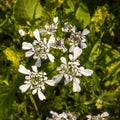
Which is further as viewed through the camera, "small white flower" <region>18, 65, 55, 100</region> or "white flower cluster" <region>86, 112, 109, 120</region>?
"white flower cluster" <region>86, 112, 109, 120</region>

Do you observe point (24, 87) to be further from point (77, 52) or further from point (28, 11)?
point (28, 11)

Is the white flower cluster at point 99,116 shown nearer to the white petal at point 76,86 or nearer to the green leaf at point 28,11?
the white petal at point 76,86

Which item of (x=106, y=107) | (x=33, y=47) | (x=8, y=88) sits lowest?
(x=106, y=107)

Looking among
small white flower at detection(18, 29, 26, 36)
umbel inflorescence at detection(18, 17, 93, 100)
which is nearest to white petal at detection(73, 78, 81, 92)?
umbel inflorescence at detection(18, 17, 93, 100)

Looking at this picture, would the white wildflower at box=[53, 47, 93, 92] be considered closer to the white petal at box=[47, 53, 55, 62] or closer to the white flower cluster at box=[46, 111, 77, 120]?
the white petal at box=[47, 53, 55, 62]

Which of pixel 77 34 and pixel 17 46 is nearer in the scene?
pixel 77 34

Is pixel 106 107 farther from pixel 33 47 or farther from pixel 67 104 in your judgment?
pixel 33 47

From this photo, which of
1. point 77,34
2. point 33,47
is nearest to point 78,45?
point 77,34
